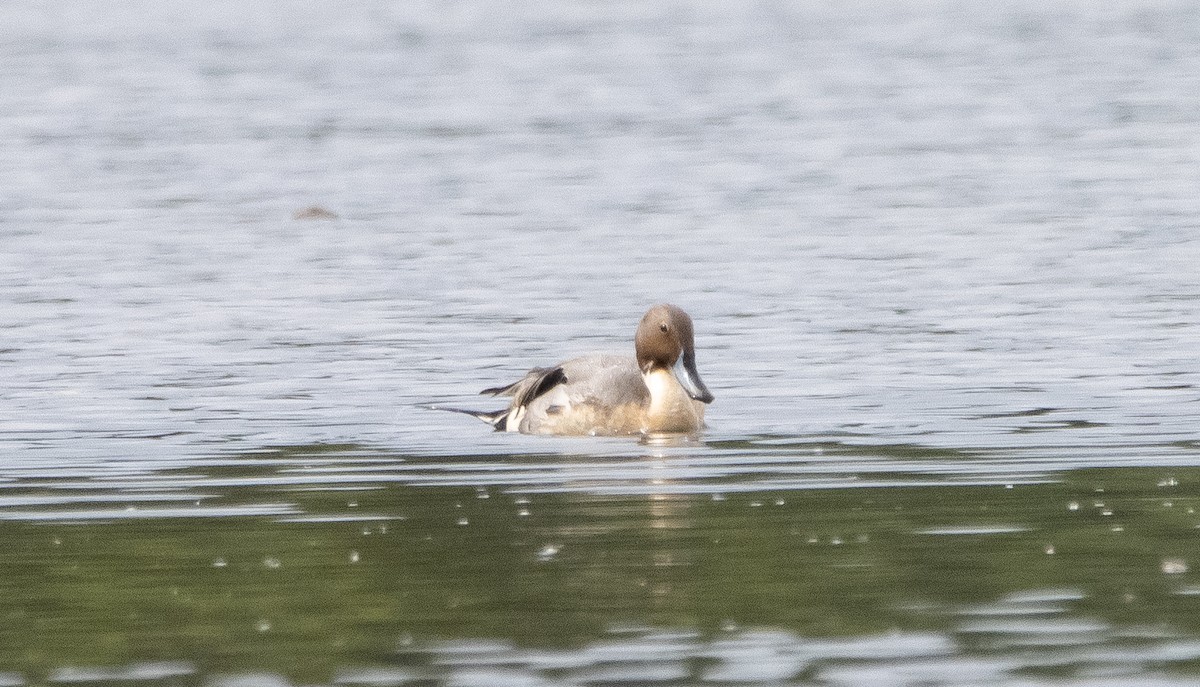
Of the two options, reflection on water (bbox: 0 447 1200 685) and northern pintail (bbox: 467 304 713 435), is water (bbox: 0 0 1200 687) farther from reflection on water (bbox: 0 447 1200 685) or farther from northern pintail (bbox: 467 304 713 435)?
northern pintail (bbox: 467 304 713 435)

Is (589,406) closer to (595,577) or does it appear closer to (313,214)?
(595,577)

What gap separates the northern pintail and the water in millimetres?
356

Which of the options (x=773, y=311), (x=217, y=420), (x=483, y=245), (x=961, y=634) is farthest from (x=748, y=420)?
(x=483, y=245)

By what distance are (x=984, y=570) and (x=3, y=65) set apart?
4269 centimetres

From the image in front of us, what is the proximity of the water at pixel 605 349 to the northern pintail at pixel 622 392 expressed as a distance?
1.17ft

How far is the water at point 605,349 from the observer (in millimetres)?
9953

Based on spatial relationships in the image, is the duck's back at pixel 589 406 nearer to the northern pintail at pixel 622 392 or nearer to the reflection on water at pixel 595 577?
the northern pintail at pixel 622 392

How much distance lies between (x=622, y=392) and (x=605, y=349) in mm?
2653

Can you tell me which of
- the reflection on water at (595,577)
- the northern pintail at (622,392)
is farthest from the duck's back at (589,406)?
the reflection on water at (595,577)

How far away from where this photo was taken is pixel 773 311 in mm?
20625

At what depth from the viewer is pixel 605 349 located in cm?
1866

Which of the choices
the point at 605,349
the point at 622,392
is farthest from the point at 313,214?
the point at 622,392

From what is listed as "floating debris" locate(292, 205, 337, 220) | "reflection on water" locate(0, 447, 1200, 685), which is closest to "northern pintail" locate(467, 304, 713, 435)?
"reflection on water" locate(0, 447, 1200, 685)

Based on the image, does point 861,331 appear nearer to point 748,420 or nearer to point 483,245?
point 748,420
